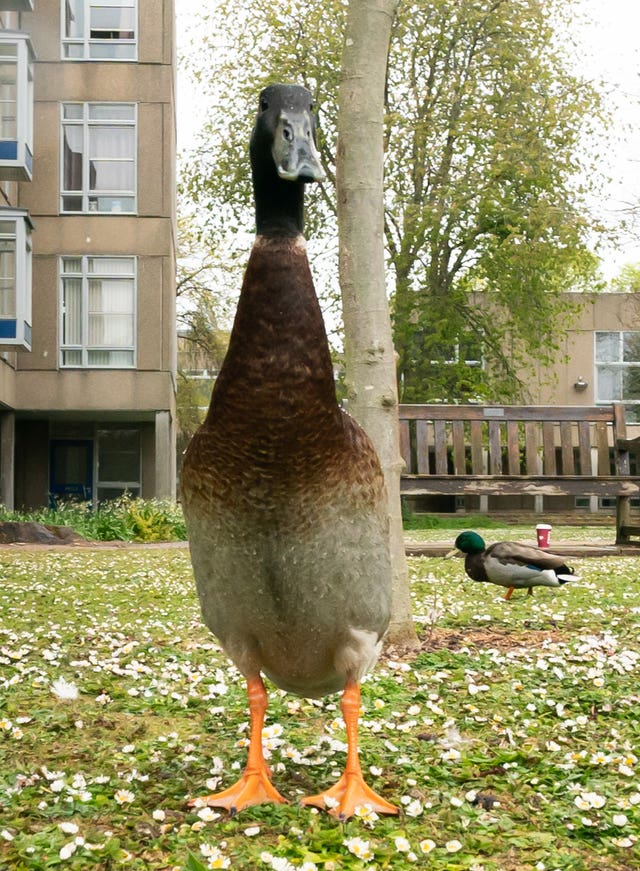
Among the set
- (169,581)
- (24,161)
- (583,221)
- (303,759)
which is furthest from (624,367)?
(303,759)

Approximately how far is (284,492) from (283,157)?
1.00 meters

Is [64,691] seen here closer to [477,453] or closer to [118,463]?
[477,453]

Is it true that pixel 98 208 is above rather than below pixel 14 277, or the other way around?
above

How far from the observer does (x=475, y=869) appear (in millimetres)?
3066

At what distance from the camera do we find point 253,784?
353 cm

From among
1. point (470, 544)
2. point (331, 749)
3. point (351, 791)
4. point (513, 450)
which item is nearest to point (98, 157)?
point (513, 450)

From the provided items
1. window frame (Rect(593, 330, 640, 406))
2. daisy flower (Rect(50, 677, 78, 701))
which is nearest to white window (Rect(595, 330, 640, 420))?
window frame (Rect(593, 330, 640, 406))

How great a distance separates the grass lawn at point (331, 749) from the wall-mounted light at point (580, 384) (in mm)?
31405

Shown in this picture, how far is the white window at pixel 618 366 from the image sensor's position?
38688 millimetres

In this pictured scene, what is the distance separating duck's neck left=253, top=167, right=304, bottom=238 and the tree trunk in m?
→ 2.81

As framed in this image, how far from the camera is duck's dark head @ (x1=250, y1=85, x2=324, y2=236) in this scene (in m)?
Result: 3.10

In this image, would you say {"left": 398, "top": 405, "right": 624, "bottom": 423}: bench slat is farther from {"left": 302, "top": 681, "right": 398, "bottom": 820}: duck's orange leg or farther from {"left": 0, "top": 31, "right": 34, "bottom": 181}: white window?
{"left": 0, "top": 31, "right": 34, "bottom": 181}: white window

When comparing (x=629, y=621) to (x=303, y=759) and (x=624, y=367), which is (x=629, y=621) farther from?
(x=624, y=367)

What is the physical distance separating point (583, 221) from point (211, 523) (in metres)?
24.1
